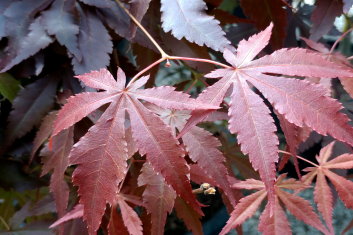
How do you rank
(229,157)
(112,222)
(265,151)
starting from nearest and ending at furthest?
1. (265,151)
2. (112,222)
3. (229,157)

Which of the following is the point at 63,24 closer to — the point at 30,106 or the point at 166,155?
the point at 30,106

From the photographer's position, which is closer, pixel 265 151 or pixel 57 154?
pixel 265 151

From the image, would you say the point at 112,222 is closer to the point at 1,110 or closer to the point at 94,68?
the point at 94,68

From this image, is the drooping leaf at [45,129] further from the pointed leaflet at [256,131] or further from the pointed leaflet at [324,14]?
the pointed leaflet at [324,14]

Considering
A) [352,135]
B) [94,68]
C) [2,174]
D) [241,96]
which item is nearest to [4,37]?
[94,68]

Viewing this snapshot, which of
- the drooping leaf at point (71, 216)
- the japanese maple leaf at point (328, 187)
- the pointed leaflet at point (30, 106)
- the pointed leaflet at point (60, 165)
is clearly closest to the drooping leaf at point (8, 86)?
the pointed leaflet at point (30, 106)

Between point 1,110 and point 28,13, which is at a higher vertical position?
point 28,13

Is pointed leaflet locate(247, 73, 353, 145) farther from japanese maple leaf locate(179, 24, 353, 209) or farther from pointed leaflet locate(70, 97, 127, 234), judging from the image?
pointed leaflet locate(70, 97, 127, 234)
